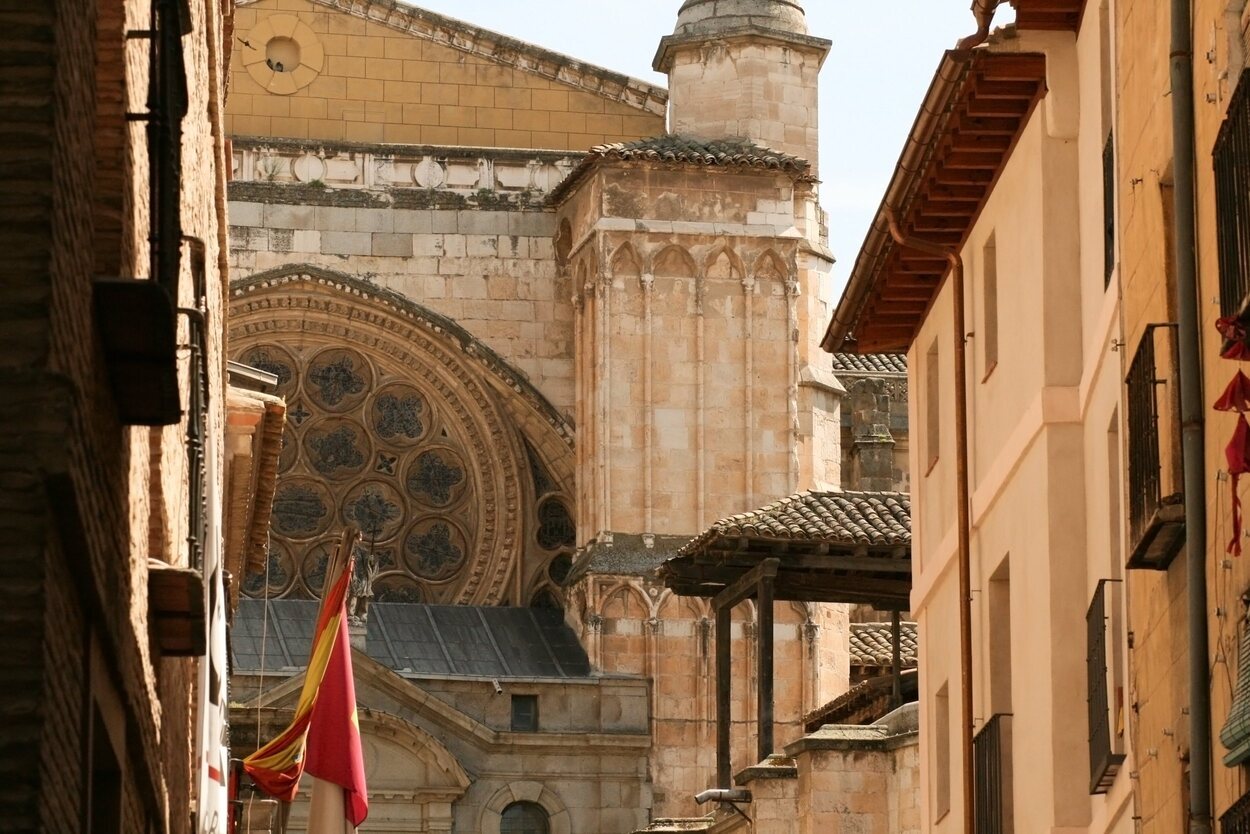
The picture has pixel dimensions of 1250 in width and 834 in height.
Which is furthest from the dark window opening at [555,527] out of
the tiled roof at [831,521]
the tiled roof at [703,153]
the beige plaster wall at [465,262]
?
the tiled roof at [831,521]

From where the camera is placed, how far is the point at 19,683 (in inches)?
355

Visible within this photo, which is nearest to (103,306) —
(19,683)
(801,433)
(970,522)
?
(19,683)

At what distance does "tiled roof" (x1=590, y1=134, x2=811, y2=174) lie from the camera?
42.9 meters

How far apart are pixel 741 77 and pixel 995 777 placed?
25.7 meters

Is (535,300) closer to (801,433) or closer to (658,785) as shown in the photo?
(801,433)

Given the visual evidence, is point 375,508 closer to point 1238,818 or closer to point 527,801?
point 527,801

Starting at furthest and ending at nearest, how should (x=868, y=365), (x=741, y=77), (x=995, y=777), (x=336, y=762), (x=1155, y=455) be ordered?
(x=868, y=365) < (x=741, y=77) < (x=336, y=762) < (x=995, y=777) < (x=1155, y=455)

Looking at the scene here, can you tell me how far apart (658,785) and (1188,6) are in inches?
1134

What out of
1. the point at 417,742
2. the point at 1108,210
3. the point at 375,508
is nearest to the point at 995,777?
the point at 1108,210

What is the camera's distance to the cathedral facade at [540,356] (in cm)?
4194

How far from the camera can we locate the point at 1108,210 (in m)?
17.0

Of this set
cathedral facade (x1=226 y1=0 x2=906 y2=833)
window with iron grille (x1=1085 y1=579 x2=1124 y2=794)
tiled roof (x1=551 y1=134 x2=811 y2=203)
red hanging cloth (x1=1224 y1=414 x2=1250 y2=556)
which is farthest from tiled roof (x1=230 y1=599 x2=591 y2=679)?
red hanging cloth (x1=1224 y1=414 x2=1250 y2=556)

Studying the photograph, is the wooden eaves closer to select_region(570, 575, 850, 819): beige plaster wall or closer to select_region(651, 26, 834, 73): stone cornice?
select_region(570, 575, 850, 819): beige plaster wall

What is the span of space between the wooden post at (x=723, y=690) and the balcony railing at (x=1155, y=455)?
18019 millimetres
